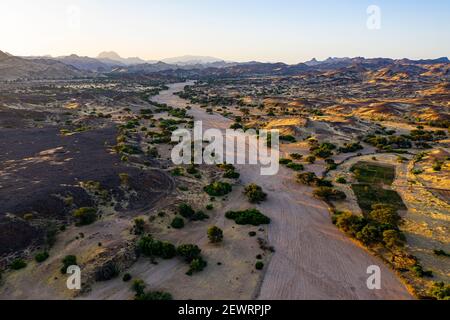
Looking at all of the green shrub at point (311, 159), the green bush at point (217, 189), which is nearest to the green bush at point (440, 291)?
the green bush at point (217, 189)

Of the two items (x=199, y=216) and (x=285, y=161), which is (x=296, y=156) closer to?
(x=285, y=161)

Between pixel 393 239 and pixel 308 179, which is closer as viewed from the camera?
pixel 393 239

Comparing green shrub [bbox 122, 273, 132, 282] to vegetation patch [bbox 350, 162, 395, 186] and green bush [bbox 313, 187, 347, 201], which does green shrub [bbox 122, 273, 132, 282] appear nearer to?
green bush [bbox 313, 187, 347, 201]

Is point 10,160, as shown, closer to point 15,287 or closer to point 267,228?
point 15,287

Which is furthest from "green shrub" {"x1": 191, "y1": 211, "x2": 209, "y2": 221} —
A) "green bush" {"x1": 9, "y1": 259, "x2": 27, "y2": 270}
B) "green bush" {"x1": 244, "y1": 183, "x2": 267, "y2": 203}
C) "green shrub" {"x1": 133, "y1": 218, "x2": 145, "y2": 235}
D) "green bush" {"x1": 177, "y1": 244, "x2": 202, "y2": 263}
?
"green bush" {"x1": 9, "y1": 259, "x2": 27, "y2": 270}

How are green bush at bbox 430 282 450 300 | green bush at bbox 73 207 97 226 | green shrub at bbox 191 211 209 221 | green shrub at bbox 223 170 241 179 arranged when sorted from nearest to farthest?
green bush at bbox 430 282 450 300
green bush at bbox 73 207 97 226
green shrub at bbox 191 211 209 221
green shrub at bbox 223 170 241 179

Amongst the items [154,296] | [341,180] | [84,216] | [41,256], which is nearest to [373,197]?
[341,180]
